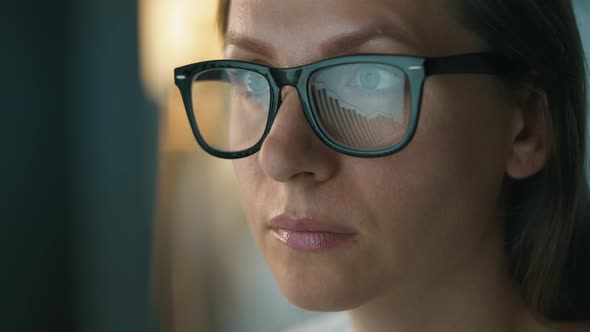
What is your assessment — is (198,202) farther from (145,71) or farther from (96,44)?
(96,44)

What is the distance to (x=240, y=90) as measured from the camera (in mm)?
1063

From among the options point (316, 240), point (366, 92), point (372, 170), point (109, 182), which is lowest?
point (109, 182)

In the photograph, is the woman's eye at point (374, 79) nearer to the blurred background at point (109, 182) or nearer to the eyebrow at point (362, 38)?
the eyebrow at point (362, 38)

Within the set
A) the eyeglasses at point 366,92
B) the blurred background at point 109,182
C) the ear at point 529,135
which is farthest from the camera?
the blurred background at point 109,182

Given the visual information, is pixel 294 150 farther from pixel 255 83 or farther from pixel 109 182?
pixel 109 182

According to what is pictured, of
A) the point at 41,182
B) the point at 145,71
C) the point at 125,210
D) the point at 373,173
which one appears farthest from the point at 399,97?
the point at 41,182

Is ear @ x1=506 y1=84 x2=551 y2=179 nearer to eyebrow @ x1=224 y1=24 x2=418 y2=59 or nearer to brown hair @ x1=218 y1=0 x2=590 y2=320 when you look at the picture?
brown hair @ x1=218 y1=0 x2=590 y2=320

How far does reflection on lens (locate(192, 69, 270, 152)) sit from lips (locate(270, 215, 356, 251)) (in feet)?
0.51

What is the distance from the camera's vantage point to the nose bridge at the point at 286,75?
88 centimetres

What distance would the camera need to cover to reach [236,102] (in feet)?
3.51

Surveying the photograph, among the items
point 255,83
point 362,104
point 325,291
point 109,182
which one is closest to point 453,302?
point 325,291

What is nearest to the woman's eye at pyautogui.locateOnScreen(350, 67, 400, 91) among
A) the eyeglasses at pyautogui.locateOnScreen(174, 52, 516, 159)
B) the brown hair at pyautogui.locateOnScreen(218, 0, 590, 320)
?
the eyeglasses at pyautogui.locateOnScreen(174, 52, 516, 159)

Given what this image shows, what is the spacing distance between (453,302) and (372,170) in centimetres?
30

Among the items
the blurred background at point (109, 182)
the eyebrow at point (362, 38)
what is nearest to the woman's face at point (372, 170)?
the eyebrow at point (362, 38)
